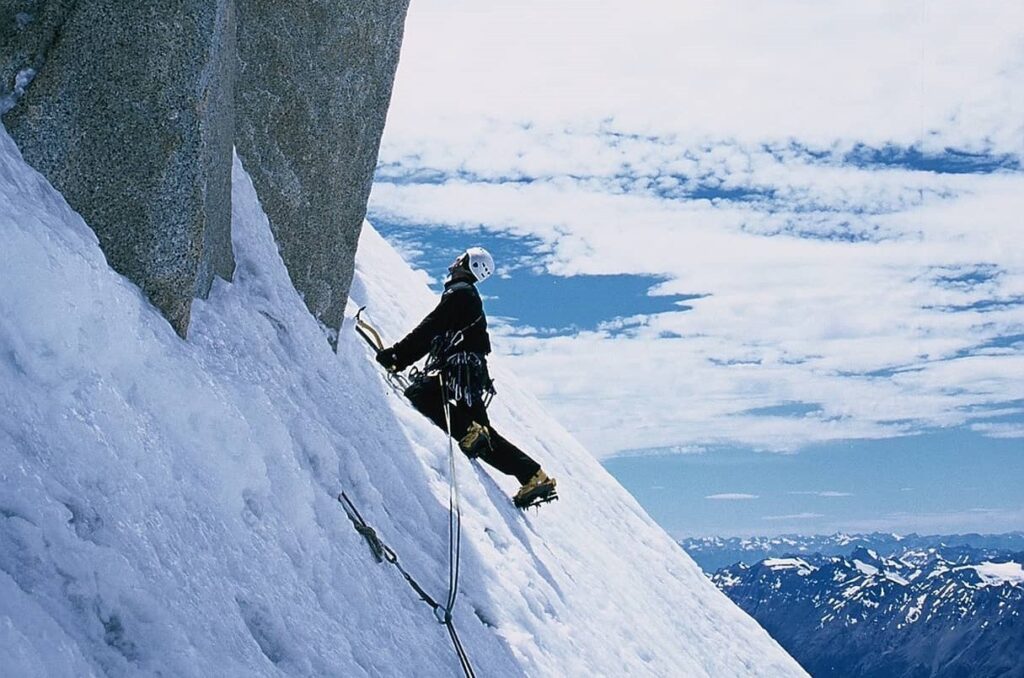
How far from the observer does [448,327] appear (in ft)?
29.5

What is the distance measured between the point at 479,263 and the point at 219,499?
5390 millimetres

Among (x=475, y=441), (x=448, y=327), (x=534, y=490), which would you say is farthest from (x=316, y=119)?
(x=534, y=490)

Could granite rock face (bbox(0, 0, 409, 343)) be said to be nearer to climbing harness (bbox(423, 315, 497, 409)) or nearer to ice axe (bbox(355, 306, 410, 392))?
climbing harness (bbox(423, 315, 497, 409))

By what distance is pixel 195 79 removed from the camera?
4.55 m

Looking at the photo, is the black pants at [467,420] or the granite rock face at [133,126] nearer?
the granite rock face at [133,126]

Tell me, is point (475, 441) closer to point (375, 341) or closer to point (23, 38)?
point (375, 341)

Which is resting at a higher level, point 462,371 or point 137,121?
point 137,121

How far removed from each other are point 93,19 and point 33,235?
118 cm

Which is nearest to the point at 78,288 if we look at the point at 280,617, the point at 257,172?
the point at 280,617

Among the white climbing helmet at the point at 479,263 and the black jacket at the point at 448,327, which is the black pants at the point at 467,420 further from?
the white climbing helmet at the point at 479,263

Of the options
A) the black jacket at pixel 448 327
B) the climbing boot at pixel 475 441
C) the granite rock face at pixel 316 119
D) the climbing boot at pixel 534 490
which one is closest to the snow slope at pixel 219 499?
the granite rock face at pixel 316 119

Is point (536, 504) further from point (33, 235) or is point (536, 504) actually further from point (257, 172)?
point (33, 235)

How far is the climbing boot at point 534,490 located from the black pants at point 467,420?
72 millimetres

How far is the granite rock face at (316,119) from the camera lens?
22.1 feet
